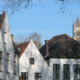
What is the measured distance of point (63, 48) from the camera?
5734 centimetres

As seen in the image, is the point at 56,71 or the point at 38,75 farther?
the point at 56,71

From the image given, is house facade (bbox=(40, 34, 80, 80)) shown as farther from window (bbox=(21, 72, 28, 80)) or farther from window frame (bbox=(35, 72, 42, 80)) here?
window (bbox=(21, 72, 28, 80))

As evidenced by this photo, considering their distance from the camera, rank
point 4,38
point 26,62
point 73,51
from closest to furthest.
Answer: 1. point 4,38
2. point 26,62
3. point 73,51

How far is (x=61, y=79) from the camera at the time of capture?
5422 centimetres

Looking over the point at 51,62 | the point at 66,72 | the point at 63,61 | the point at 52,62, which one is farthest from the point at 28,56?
the point at 66,72

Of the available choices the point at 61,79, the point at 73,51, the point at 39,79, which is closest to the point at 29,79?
the point at 39,79

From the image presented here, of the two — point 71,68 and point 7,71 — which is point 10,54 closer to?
point 7,71

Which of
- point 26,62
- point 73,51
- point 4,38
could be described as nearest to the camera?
point 4,38

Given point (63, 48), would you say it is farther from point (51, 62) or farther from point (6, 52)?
point (6, 52)

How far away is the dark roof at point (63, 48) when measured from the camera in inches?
2183

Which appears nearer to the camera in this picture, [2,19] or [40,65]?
[2,19]

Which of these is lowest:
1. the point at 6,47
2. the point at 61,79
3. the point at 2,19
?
the point at 61,79

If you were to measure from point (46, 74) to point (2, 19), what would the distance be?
1650 cm

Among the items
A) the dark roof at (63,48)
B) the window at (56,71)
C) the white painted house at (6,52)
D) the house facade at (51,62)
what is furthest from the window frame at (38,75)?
the white painted house at (6,52)
